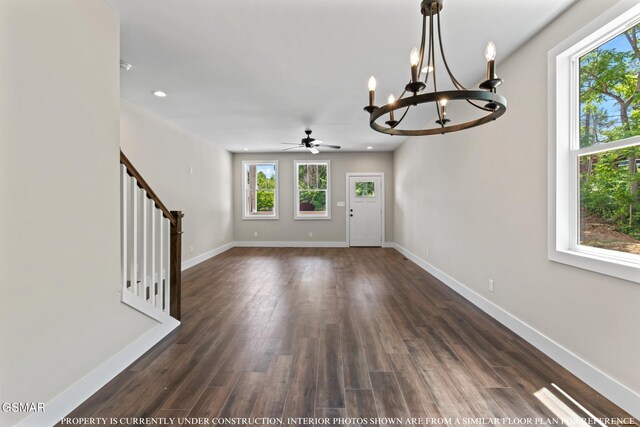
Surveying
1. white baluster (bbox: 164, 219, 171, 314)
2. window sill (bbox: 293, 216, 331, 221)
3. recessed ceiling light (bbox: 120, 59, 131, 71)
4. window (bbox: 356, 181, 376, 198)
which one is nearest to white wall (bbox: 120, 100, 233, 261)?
recessed ceiling light (bbox: 120, 59, 131, 71)

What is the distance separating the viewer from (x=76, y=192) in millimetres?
1687

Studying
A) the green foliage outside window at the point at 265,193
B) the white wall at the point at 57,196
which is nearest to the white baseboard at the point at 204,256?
the green foliage outside window at the point at 265,193

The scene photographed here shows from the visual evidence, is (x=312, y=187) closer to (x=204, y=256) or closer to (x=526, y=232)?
(x=204, y=256)

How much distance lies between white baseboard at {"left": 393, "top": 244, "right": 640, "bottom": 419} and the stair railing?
3.06 metres

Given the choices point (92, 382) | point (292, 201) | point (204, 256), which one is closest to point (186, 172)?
point (204, 256)

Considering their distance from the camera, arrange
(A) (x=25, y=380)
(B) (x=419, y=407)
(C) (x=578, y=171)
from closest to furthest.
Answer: (A) (x=25, y=380), (B) (x=419, y=407), (C) (x=578, y=171)

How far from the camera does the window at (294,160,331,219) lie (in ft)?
25.3

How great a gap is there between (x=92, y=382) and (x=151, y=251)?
99cm

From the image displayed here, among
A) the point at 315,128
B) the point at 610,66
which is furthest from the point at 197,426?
the point at 315,128

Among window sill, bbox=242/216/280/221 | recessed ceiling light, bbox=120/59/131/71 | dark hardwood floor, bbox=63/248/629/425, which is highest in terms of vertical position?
→ recessed ceiling light, bbox=120/59/131/71

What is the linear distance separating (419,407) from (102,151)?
249cm

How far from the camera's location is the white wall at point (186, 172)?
13.1 feet

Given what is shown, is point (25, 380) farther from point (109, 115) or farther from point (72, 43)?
point (72, 43)

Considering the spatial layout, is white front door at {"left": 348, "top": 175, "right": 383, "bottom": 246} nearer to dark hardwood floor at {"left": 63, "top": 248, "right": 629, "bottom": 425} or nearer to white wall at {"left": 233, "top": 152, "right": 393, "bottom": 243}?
white wall at {"left": 233, "top": 152, "right": 393, "bottom": 243}
